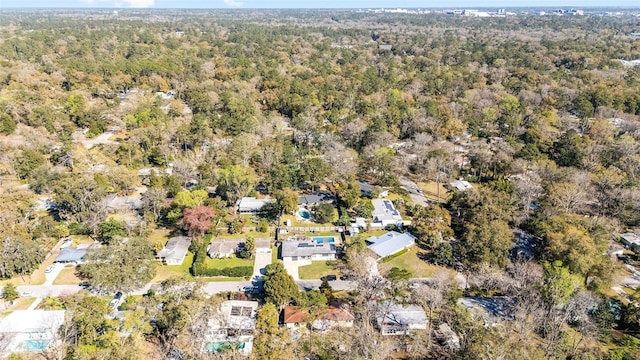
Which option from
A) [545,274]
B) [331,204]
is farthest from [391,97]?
[545,274]

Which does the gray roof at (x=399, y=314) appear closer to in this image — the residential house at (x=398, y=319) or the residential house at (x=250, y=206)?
the residential house at (x=398, y=319)

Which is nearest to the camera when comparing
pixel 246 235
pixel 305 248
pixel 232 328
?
pixel 232 328

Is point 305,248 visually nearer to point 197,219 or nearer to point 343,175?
point 197,219

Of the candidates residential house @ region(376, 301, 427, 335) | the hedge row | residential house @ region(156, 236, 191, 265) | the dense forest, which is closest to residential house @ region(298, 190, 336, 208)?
the dense forest

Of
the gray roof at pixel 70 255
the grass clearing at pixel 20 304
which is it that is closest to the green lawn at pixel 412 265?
the gray roof at pixel 70 255

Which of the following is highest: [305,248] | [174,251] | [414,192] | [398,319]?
[174,251]

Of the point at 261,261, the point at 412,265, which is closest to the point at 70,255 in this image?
the point at 261,261

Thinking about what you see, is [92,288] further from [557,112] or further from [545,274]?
[557,112]

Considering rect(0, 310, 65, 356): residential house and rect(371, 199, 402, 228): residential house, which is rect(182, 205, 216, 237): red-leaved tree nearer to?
rect(0, 310, 65, 356): residential house
